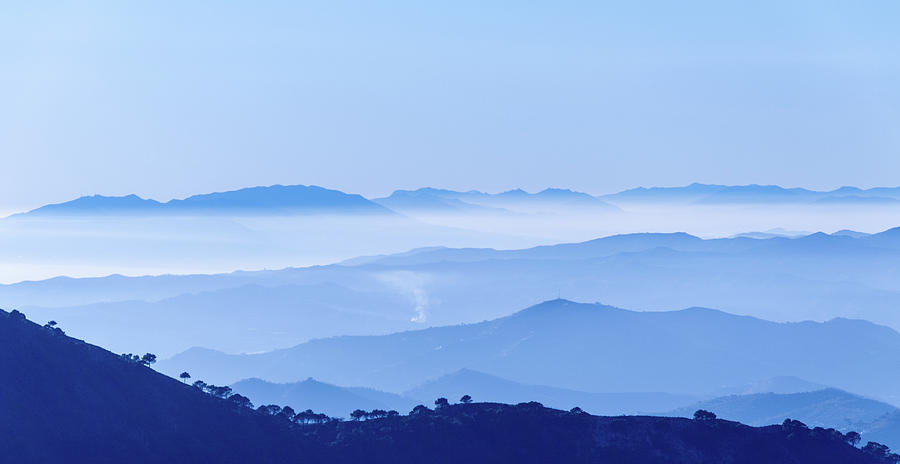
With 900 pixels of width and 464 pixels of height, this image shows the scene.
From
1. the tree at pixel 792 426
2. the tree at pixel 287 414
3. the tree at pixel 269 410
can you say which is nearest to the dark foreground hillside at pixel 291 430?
the tree at pixel 792 426

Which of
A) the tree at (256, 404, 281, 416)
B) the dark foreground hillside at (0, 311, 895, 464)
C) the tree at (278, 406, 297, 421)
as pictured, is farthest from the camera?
the tree at (256, 404, 281, 416)

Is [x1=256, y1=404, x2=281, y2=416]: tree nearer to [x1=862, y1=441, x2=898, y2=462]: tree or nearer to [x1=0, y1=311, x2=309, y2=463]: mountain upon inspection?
[x1=0, y1=311, x2=309, y2=463]: mountain

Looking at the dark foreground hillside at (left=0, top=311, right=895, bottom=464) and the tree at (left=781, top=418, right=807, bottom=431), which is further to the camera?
the tree at (left=781, top=418, right=807, bottom=431)

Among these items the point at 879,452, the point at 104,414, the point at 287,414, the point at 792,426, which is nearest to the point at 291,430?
the point at 287,414

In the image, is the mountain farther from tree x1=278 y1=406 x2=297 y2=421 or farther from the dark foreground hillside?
tree x1=278 y1=406 x2=297 y2=421

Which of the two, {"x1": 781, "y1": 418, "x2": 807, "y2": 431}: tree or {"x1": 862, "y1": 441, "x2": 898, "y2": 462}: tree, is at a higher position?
{"x1": 781, "y1": 418, "x2": 807, "y2": 431}: tree

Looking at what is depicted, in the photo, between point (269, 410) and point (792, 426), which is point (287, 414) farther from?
point (792, 426)

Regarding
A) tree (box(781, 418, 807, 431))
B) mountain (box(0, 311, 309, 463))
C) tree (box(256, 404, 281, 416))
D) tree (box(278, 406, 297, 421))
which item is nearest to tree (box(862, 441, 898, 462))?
tree (box(781, 418, 807, 431))

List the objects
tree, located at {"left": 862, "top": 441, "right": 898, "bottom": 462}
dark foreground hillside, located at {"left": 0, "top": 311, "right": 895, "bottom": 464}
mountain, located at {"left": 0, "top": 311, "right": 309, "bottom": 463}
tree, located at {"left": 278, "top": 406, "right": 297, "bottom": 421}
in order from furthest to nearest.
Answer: tree, located at {"left": 862, "top": 441, "right": 898, "bottom": 462} → tree, located at {"left": 278, "top": 406, "right": 297, "bottom": 421} → dark foreground hillside, located at {"left": 0, "top": 311, "right": 895, "bottom": 464} → mountain, located at {"left": 0, "top": 311, "right": 309, "bottom": 463}
